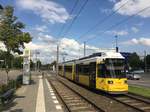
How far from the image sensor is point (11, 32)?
3039 cm

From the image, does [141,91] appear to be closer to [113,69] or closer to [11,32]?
[113,69]

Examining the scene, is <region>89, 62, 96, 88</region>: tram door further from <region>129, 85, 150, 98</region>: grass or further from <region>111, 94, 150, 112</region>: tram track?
<region>111, 94, 150, 112</region>: tram track

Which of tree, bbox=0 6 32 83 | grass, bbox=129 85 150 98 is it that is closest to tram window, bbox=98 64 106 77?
grass, bbox=129 85 150 98

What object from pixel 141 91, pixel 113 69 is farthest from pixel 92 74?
pixel 141 91

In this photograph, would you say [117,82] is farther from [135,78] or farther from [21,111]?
[135,78]

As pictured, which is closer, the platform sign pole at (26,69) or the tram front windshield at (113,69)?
the tram front windshield at (113,69)

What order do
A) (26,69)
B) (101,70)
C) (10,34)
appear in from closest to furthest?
(101,70), (10,34), (26,69)

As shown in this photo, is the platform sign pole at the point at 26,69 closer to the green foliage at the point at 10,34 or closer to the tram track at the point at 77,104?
the green foliage at the point at 10,34

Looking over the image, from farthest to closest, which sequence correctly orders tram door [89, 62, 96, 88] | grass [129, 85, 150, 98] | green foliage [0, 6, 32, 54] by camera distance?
green foliage [0, 6, 32, 54] → tram door [89, 62, 96, 88] → grass [129, 85, 150, 98]

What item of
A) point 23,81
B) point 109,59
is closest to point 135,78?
point 23,81

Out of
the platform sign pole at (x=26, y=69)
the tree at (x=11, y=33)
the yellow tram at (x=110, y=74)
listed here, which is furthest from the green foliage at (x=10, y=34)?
the yellow tram at (x=110, y=74)

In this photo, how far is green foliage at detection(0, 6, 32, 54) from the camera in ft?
97.1

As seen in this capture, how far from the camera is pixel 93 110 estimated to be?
49.5ft

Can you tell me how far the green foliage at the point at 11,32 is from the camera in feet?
97.1
